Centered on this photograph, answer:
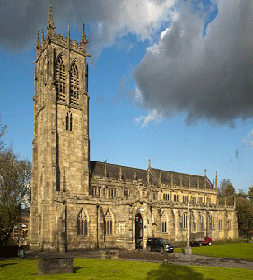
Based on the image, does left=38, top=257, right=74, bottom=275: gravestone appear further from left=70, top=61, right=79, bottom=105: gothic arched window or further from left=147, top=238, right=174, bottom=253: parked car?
left=70, top=61, right=79, bottom=105: gothic arched window

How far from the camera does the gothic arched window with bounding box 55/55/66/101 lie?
5331 cm

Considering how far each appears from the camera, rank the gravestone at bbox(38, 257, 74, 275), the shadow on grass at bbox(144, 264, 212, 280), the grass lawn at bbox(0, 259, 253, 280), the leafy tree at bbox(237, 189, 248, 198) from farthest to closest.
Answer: the leafy tree at bbox(237, 189, 248, 198), the gravestone at bbox(38, 257, 74, 275), the shadow on grass at bbox(144, 264, 212, 280), the grass lawn at bbox(0, 259, 253, 280)

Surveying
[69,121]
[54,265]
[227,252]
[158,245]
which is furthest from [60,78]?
[54,265]

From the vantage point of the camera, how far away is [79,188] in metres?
52.1

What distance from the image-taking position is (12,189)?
5247 cm

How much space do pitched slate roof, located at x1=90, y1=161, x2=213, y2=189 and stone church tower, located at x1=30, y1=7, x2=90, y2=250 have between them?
24.0 feet

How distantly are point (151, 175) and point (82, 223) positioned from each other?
1086 inches

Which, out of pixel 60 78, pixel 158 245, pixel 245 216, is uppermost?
pixel 60 78

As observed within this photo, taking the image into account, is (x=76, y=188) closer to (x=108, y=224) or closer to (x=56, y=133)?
(x=108, y=224)

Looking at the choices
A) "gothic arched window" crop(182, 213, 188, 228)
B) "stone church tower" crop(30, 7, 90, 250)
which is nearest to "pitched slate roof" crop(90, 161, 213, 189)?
"stone church tower" crop(30, 7, 90, 250)

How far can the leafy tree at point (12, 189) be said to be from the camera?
46.2 m

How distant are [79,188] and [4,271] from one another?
94.5 feet

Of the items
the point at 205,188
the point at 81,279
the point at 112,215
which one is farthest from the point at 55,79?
the point at 205,188

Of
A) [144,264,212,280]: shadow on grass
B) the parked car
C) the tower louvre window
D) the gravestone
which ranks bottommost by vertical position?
the parked car
